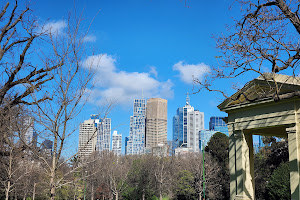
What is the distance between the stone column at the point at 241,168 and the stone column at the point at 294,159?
200 centimetres

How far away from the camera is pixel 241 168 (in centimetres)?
1244

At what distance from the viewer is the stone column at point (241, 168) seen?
12320 mm

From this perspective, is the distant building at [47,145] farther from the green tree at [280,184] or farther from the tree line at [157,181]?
the tree line at [157,181]

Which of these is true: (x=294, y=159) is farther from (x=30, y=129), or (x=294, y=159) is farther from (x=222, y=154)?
(x=222, y=154)

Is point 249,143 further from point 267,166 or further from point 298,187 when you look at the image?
point 267,166

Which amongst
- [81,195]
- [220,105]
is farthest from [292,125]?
[81,195]

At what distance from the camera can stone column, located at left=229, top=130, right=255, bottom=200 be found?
12320 mm

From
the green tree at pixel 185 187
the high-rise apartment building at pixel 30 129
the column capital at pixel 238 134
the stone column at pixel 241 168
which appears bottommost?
the green tree at pixel 185 187

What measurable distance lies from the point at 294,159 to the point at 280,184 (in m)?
17.1

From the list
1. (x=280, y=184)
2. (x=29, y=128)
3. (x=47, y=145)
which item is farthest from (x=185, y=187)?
(x=47, y=145)

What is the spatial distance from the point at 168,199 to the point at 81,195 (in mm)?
14019

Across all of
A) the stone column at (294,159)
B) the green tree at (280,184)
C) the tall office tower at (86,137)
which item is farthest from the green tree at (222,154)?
the tall office tower at (86,137)

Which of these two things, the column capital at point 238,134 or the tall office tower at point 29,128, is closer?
the tall office tower at point 29,128

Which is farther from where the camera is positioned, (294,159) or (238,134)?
(238,134)
